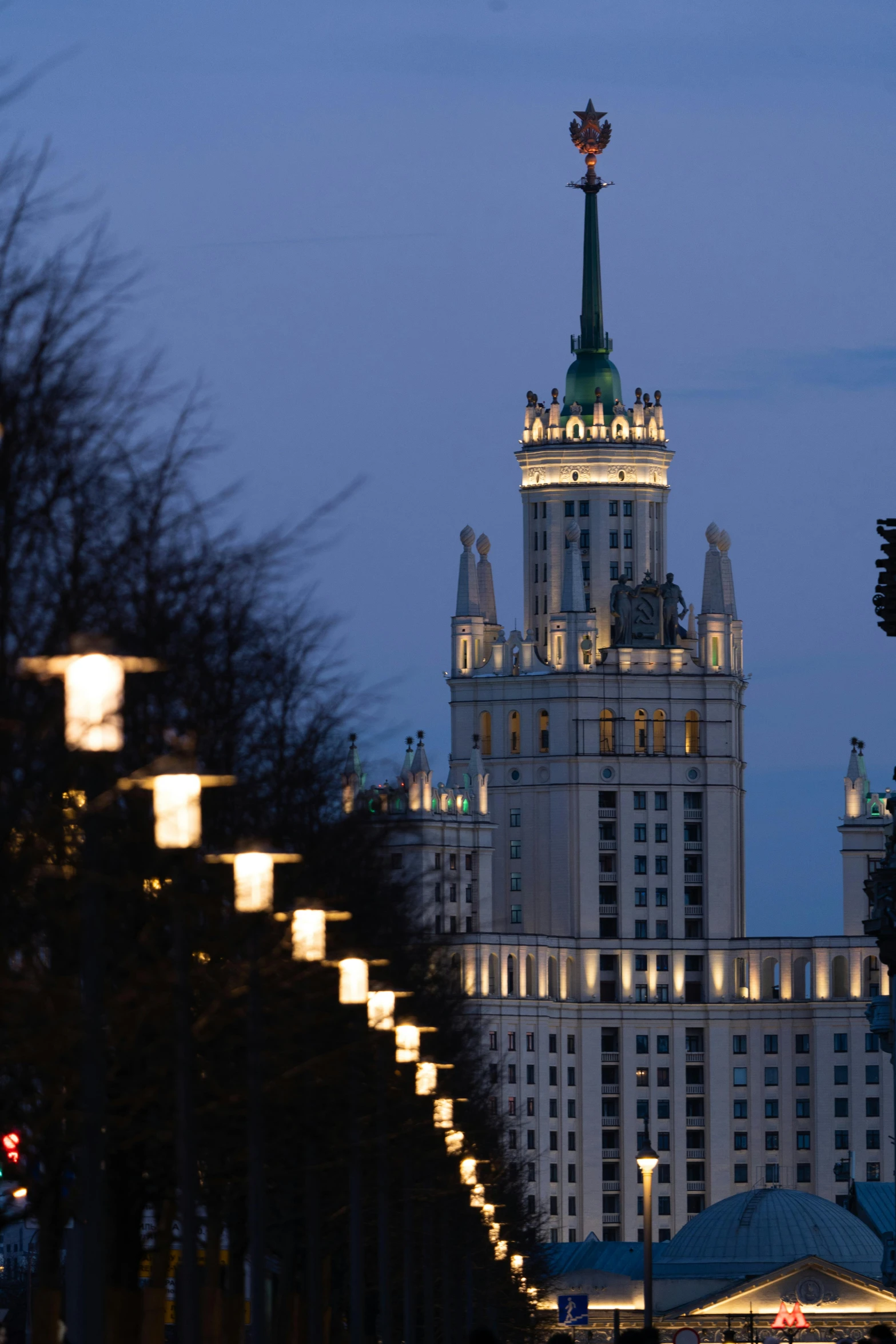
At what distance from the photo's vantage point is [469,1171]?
284 feet

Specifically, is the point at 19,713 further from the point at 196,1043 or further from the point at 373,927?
the point at 373,927

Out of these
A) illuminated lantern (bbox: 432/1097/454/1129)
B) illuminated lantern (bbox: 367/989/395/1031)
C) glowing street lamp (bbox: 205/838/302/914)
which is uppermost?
glowing street lamp (bbox: 205/838/302/914)

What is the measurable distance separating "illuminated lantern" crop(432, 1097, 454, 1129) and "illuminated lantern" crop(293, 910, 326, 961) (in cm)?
2346

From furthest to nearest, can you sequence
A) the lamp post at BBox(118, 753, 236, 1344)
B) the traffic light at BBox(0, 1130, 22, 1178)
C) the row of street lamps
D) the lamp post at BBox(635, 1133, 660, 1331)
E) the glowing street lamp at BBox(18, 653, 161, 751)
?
the lamp post at BBox(635, 1133, 660, 1331), the traffic light at BBox(0, 1130, 22, 1178), the lamp post at BBox(118, 753, 236, 1344), the row of street lamps, the glowing street lamp at BBox(18, 653, 161, 751)

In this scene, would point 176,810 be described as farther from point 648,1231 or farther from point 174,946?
point 648,1231

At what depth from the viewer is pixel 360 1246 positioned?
5466 centimetres

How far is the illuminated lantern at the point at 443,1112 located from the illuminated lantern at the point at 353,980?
1764cm

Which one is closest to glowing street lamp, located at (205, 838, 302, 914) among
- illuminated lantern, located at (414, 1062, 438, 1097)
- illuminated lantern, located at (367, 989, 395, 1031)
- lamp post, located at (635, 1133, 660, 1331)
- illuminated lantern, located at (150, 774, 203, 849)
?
illuminated lantern, located at (150, 774, 203, 849)

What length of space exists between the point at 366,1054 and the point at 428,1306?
2449 centimetres

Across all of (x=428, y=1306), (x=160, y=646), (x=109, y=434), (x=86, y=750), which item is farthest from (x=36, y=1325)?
(x=428, y=1306)

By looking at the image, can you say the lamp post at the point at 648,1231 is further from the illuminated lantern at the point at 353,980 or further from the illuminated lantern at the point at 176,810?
the illuminated lantern at the point at 176,810

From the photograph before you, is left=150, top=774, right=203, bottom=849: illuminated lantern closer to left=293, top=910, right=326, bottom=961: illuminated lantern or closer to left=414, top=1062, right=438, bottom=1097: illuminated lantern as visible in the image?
left=293, top=910, right=326, bottom=961: illuminated lantern

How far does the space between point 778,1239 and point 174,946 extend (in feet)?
530

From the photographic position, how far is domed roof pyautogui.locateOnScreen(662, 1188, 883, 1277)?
19388 cm
